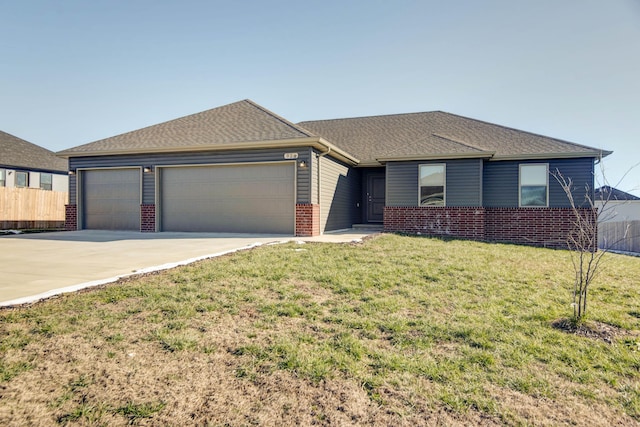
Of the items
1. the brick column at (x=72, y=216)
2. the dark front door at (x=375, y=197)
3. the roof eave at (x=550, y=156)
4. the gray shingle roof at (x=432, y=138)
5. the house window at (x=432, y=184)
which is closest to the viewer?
the roof eave at (x=550, y=156)

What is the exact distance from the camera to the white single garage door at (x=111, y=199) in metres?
12.7

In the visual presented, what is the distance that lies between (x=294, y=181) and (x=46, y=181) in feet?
60.3

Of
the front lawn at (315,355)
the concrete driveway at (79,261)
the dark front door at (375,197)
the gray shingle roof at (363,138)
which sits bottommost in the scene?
the front lawn at (315,355)

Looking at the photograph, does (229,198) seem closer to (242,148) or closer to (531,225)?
(242,148)

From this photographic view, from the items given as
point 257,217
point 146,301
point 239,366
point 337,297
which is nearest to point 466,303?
point 337,297

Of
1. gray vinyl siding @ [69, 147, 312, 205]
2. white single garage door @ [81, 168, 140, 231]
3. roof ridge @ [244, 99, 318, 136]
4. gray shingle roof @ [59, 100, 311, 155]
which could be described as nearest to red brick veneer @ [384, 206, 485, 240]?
gray vinyl siding @ [69, 147, 312, 205]

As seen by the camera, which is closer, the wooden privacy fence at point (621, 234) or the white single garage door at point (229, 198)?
the white single garage door at point (229, 198)

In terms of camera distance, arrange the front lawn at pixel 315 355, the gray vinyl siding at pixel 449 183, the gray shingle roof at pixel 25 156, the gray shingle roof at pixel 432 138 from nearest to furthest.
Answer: the front lawn at pixel 315 355, the gray vinyl siding at pixel 449 183, the gray shingle roof at pixel 432 138, the gray shingle roof at pixel 25 156

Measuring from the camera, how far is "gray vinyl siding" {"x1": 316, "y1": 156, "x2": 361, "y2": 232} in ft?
38.3

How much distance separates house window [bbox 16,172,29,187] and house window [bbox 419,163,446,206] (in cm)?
2115

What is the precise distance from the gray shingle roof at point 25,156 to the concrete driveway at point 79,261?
44.0 feet

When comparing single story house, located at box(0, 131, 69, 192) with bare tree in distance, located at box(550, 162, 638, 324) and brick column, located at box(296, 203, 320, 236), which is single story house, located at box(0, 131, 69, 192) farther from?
bare tree in distance, located at box(550, 162, 638, 324)

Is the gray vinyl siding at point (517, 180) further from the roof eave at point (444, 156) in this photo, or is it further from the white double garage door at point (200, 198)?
the white double garage door at point (200, 198)

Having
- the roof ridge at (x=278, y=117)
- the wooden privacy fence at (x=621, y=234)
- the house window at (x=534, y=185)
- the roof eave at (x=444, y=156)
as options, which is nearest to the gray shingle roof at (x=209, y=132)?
the roof ridge at (x=278, y=117)
